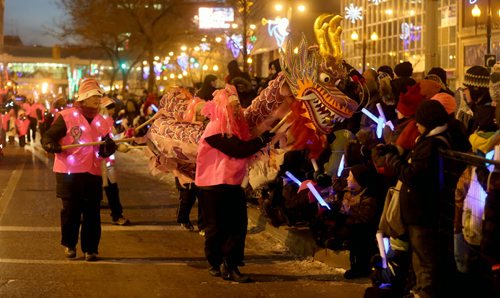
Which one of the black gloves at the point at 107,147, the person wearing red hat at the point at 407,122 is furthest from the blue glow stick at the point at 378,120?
the black gloves at the point at 107,147

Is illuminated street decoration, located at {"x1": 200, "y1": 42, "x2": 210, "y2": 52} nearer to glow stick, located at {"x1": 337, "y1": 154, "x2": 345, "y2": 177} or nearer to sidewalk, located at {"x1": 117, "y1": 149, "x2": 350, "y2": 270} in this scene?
sidewalk, located at {"x1": 117, "y1": 149, "x2": 350, "y2": 270}

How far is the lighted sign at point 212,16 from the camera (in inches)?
2105

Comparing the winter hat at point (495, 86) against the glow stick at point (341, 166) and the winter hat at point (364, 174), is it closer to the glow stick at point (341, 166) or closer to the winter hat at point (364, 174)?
the winter hat at point (364, 174)

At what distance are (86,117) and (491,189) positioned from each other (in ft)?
16.6

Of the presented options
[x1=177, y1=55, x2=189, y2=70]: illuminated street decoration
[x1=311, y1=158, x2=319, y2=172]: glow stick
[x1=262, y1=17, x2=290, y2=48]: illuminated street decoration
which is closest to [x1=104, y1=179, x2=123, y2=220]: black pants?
[x1=311, y1=158, x2=319, y2=172]: glow stick

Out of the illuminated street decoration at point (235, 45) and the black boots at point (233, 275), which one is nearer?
the black boots at point (233, 275)

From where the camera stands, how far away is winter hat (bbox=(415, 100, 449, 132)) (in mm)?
6086

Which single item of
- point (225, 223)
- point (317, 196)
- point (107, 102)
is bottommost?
point (225, 223)

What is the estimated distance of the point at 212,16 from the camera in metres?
54.0

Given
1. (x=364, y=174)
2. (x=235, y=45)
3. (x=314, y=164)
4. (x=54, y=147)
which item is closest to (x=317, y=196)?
(x=314, y=164)

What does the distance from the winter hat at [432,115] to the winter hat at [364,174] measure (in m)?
1.67

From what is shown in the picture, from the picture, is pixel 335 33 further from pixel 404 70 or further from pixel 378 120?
pixel 378 120

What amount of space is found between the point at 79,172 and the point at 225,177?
1835 millimetres

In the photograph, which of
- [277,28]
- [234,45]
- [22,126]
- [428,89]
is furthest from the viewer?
[22,126]
